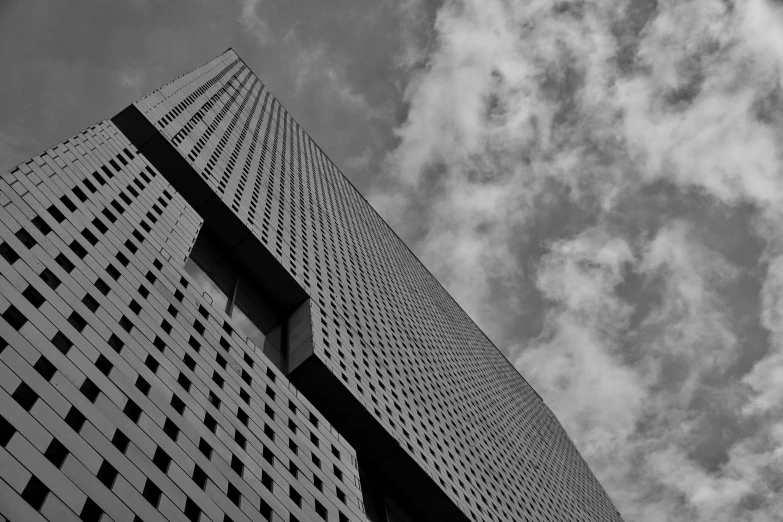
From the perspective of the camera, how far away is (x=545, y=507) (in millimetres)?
48812

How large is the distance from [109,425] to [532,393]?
88270 millimetres

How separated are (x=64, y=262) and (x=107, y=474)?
Answer: 7840 mm

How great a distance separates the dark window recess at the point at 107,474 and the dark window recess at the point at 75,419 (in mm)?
1020

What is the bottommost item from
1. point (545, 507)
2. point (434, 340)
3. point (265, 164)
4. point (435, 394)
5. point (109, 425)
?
point (109, 425)

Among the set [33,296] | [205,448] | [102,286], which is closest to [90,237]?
[102,286]

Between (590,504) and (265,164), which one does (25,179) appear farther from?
(590,504)

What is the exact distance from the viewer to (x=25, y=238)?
1969cm

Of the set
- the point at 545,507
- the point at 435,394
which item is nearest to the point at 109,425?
the point at 435,394

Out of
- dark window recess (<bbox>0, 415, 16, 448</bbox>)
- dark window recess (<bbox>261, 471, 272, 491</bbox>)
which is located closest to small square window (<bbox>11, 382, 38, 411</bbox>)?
dark window recess (<bbox>0, 415, 16, 448</bbox>)

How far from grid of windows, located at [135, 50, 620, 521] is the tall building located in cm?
26

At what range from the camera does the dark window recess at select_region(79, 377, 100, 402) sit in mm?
16531

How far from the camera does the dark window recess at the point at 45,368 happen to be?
52.3 ft

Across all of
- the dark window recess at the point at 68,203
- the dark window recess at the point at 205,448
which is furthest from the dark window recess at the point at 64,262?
the dark window recess at the point at 205,448

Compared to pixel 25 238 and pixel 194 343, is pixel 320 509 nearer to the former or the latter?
pixel 194 343
